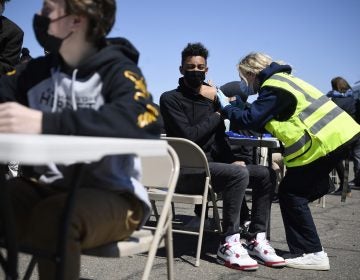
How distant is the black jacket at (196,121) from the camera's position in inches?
144

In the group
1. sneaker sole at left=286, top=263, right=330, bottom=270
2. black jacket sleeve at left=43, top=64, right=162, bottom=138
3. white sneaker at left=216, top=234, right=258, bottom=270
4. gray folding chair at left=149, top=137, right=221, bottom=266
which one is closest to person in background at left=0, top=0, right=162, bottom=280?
black jacket sleeve at left=43, top=64, right=162, bottom=138

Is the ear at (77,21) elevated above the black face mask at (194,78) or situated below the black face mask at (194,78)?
above

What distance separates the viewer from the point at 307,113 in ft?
11.3

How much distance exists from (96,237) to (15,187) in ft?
1.23

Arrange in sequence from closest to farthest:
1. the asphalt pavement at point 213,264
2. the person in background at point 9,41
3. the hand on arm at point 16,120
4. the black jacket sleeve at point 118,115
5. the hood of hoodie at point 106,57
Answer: the hand on arm at point 16,120 → the black jacket sleeve at point 118,115 → the hood of hoodie at point 106,57 → the asphalt pavement at point 213,264 → the person in background at point 9,41

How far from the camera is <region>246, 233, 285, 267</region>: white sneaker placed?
3369mm

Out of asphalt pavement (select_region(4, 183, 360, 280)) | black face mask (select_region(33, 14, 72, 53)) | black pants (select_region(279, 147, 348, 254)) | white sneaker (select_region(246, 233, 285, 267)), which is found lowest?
asphalt pavement (select_region(4, 183, 360, 280))

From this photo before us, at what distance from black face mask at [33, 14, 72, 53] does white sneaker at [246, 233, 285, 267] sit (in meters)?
2.21

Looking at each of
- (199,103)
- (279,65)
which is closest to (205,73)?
(199,103)

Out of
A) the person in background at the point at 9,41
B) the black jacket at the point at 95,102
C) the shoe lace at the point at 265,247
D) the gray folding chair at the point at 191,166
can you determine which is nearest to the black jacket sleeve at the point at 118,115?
the black jacket at the point at 95,102

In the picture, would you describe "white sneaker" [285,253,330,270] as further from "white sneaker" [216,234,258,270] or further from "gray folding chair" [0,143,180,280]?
"gray folding chair" [0,143,180,280]

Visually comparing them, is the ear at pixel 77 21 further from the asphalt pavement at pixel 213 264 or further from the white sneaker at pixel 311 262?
the white sneaker at pixel 311 262

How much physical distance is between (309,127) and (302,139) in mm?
93

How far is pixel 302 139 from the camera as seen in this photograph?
3434mm
